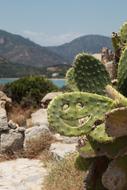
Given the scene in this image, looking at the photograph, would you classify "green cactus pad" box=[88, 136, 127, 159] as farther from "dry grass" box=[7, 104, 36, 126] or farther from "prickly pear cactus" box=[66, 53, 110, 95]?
"dry grass" box=[7, 104, 36, 126]

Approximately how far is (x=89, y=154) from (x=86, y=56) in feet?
4.20

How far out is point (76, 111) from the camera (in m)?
5.84

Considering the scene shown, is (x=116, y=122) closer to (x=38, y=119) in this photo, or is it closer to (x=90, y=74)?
(x=90, y=74)

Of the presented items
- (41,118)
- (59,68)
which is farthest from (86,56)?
(59,68)

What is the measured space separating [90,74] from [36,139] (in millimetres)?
4825

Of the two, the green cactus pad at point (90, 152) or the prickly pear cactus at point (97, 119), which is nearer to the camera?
the prickly pear cactus at point (97, 119)

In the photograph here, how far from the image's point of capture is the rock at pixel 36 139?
1106 centimetres

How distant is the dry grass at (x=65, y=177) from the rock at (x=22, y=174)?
266 mm

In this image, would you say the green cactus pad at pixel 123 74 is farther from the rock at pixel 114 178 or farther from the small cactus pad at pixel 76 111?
the rock at pixel 114 178

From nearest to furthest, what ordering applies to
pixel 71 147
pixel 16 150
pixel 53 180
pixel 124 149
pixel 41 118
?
pixel 124 149 < pixel 53 180 < pixel 71 147 < pixel 16 150 < pixel 41 118

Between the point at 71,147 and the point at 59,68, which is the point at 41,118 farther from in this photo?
the point at 59,68

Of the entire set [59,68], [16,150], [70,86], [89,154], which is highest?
[70,86]

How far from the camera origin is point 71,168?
8180mm

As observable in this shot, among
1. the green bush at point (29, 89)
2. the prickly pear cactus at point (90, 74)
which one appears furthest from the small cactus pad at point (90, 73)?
the green bush at point (29, 89)
